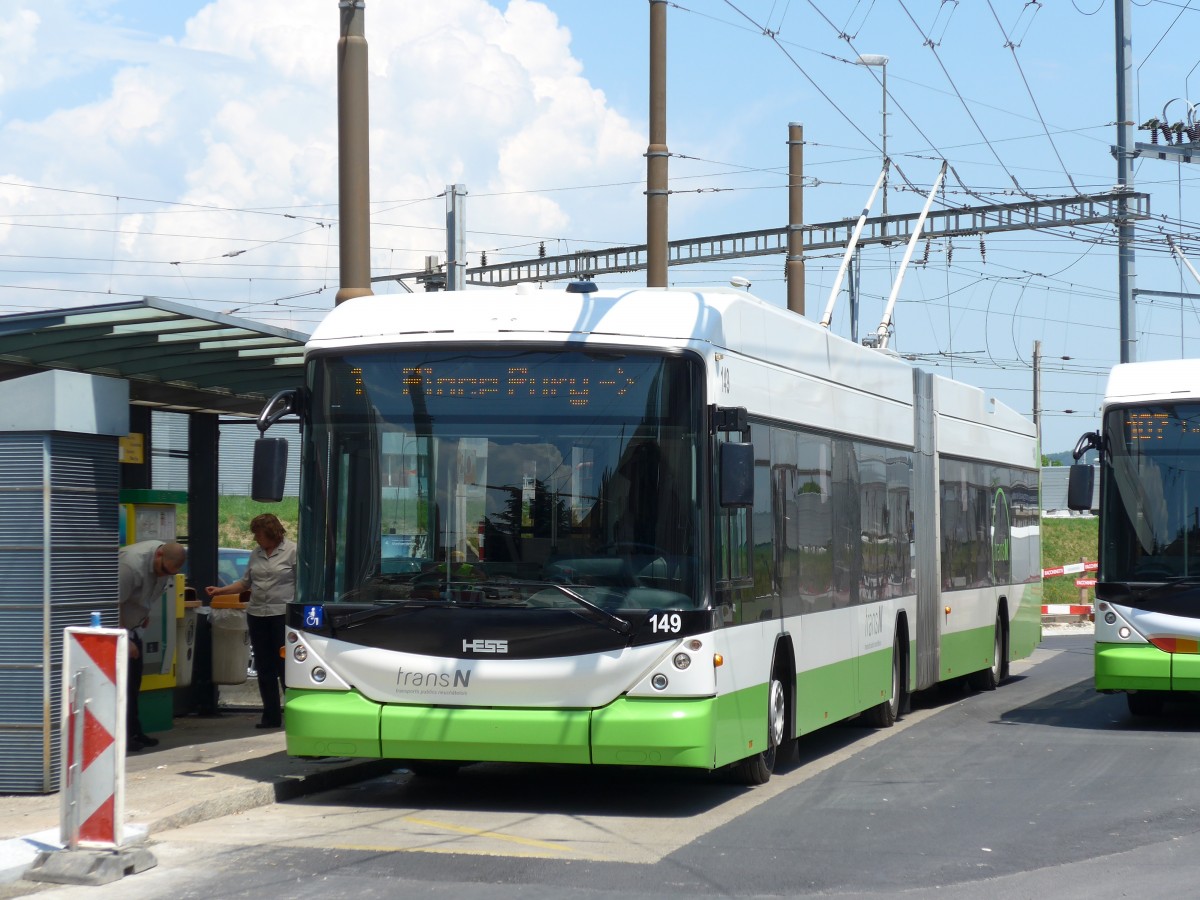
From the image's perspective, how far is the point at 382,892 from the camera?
7.90 m

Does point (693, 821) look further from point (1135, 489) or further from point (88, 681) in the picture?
point (1135, 489)

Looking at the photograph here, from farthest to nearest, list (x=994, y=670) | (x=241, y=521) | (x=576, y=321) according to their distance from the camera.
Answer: (x=241, y=521) → (x=994, y=670) → (x=576, y=321)

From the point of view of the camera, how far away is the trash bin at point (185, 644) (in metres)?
14.4

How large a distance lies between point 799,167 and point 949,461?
7665 millimetres

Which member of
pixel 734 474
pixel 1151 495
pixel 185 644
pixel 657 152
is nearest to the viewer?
pixel 734 474

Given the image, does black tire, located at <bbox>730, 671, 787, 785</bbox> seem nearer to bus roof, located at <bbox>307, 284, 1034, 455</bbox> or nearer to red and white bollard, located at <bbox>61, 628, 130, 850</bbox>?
bus roof, located at <bbox>307, 284, 1034, 455</bbox>

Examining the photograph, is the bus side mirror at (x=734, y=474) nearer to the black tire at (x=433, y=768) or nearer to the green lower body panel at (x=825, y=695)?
the green lower body panel at (x=825, y=695)

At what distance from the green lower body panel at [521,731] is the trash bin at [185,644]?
163 inches

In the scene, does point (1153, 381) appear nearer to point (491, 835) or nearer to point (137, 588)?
point (491, 835)

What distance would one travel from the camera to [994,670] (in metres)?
20.7

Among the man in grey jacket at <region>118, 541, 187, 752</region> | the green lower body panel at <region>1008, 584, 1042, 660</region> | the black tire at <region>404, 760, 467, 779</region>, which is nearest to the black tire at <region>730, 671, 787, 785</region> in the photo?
the black tire at <region>404, 760, 467, 779</region>

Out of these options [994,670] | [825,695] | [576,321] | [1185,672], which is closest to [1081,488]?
[1185,672]

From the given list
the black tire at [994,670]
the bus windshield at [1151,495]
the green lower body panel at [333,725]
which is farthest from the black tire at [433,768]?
the black tire at [994,670]

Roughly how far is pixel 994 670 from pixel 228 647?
30.8 feet
